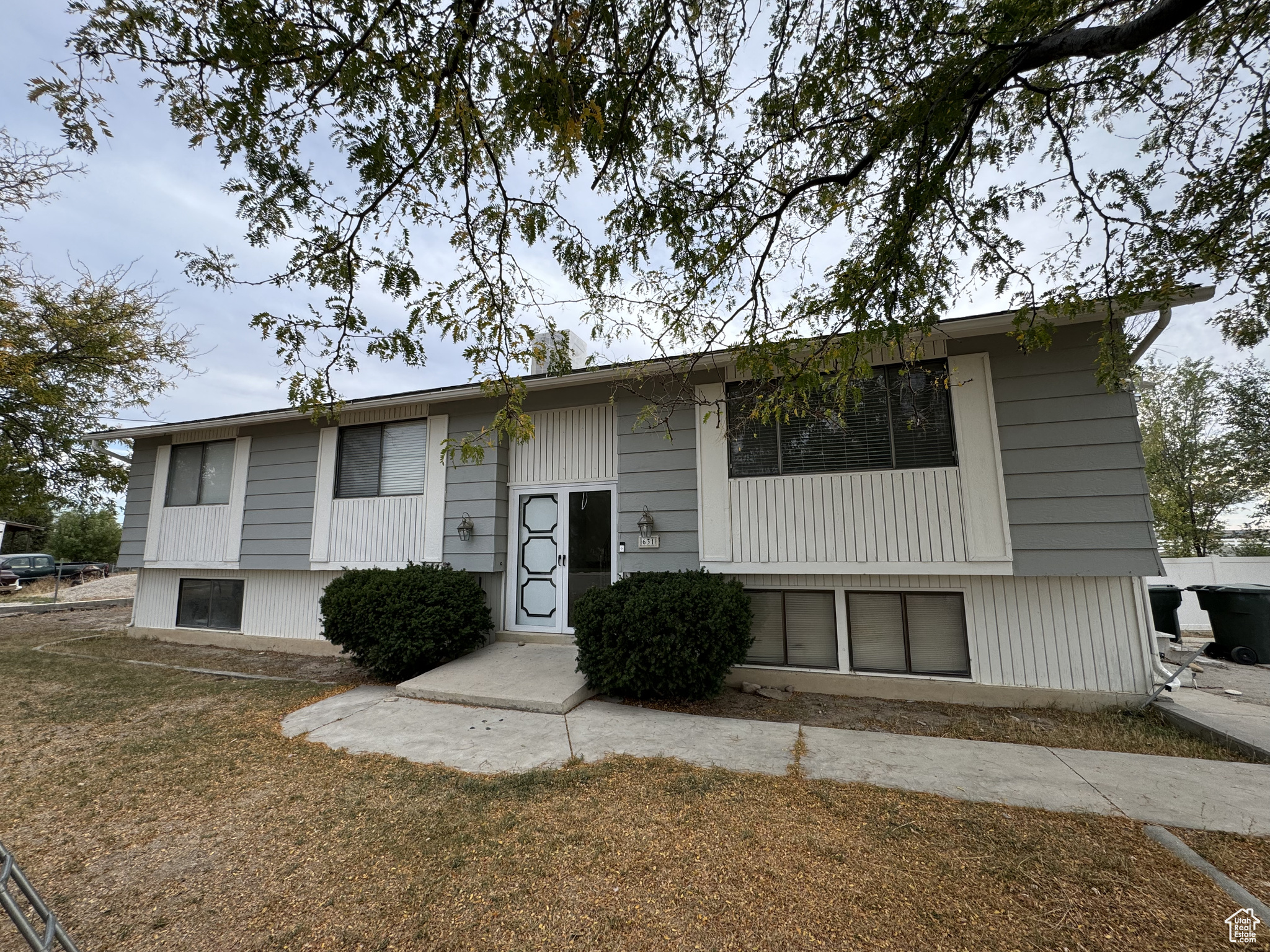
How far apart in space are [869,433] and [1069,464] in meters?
1.78

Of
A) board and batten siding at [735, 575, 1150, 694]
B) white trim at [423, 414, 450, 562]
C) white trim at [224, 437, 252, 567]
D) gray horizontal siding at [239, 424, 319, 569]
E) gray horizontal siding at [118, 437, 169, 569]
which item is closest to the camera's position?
board and batten siding at [735, 575, 1150, 694]

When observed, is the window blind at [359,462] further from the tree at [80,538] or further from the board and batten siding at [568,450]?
the tree at [80,538]

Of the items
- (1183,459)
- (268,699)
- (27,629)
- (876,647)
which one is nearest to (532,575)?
(268,699)

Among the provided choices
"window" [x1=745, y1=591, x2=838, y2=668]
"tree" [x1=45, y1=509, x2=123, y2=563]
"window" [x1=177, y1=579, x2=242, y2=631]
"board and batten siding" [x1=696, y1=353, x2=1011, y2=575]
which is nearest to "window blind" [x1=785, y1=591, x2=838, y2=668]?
"window" [x1=745, y1=591, x2=838, y2=668]

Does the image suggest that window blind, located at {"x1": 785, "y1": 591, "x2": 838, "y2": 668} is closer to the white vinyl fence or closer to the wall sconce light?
the wall sconce light

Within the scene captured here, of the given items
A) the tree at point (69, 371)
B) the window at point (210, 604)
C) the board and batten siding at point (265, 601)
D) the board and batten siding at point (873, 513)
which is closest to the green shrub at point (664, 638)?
the board and batten siding at point (873, 513)

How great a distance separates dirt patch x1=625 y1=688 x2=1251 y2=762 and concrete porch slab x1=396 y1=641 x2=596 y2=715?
740mm

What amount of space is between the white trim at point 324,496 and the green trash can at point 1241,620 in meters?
12.3

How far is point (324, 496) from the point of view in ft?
26.1

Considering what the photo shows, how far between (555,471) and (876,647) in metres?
4.49

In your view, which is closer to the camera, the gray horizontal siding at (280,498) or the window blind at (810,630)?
the window blind at (810,630)

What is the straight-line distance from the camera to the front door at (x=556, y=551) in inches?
272

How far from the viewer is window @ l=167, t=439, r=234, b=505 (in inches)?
349

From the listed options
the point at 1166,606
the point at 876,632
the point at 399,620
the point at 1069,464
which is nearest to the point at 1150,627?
the point at 1069,464
